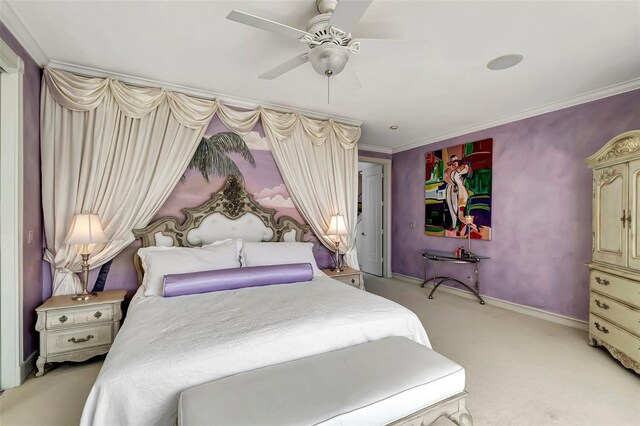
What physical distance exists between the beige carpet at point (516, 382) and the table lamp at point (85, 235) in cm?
72

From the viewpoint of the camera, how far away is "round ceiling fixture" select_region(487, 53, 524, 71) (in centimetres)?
257

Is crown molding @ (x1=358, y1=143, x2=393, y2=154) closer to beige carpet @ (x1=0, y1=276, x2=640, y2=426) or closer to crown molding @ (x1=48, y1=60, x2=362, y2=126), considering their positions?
→ crown molding @ (x1=48, y1=60, x2=362, y2=126)

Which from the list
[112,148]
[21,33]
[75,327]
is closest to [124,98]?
[112,148]

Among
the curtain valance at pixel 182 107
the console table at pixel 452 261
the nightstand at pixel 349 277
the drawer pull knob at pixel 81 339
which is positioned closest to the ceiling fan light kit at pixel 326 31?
→ the curtain valance at pixel 182 107

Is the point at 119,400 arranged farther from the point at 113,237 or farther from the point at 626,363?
the point at 626,363

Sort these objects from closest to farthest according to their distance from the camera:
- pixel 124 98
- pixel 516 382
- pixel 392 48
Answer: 1. pixel 516 382
2. pixel 392 48
3. pixel 124 98

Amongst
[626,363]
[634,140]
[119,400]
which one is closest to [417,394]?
[119,400]

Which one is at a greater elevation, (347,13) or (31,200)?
(347,13)

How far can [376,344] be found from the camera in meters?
1.84

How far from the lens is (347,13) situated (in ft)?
5.26

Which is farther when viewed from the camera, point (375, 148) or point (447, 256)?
point (375, 148)

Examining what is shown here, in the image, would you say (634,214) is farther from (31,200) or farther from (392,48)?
(31,200)

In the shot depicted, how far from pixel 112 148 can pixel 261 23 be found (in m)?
2.22

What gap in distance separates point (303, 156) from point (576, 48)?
2.87 m
